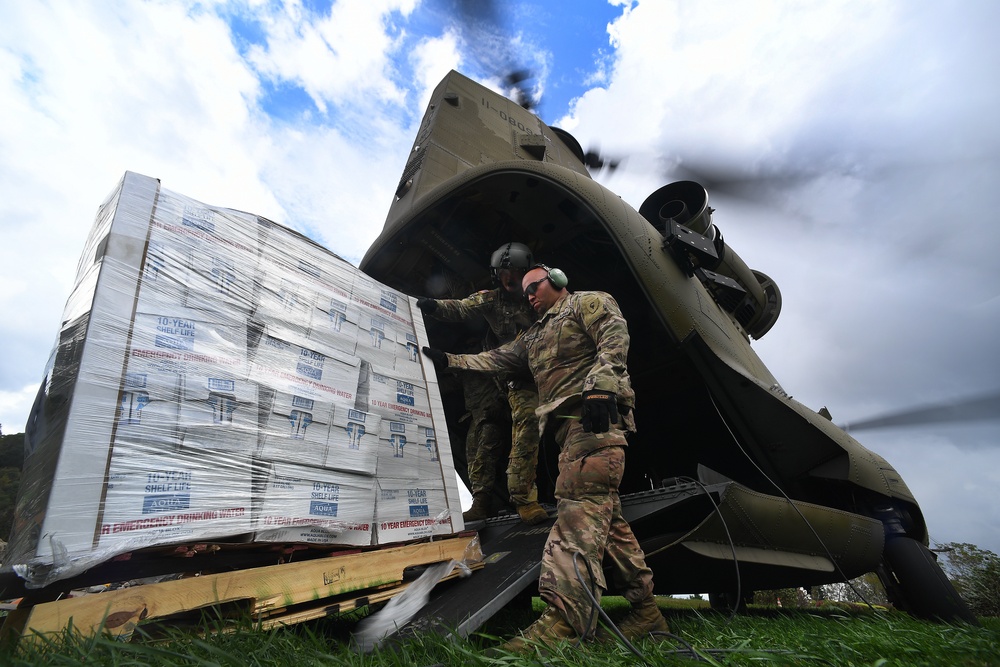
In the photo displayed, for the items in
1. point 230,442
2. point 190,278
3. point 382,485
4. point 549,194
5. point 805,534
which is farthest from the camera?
point 549,194

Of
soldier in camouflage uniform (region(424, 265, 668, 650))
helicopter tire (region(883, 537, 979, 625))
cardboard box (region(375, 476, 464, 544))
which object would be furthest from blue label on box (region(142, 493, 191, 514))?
helicopter tire (region(883, 537, 979, 625))

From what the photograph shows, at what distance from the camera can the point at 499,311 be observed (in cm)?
373

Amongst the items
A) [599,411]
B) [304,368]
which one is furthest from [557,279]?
[304,368]

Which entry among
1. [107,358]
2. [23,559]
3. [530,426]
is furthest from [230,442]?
[530,426]

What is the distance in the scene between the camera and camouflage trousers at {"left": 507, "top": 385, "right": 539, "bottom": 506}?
318 cm

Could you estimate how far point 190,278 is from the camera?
1939 mm

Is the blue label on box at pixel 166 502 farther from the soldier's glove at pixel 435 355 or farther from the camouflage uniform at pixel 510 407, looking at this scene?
the camouflage uniform at pixel 510 407

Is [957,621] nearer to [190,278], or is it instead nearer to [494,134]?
[190,278]

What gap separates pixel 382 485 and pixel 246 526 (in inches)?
23.3

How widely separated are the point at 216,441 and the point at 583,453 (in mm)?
1496

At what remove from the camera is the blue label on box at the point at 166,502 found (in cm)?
150

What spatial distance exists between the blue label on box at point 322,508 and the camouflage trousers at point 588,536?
2.88ft

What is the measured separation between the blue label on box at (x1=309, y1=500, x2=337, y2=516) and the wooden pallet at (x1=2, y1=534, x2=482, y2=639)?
160mm

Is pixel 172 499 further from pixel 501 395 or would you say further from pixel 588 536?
pixel 501 395
